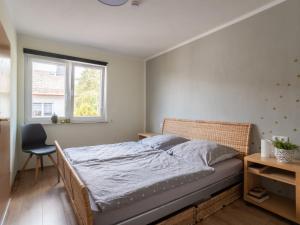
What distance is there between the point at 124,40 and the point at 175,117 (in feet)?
6.08

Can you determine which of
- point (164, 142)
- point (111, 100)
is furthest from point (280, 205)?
point (111, 100)

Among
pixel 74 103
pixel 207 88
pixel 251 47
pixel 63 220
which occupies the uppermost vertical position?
pixel 251 47

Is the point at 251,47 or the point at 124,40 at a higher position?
the point at 124,40

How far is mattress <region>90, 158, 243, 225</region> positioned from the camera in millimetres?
1312

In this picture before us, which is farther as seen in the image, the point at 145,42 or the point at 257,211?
the point at 145,42

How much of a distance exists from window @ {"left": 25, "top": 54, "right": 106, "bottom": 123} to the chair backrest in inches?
10.1

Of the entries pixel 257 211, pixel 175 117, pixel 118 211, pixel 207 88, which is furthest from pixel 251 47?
pixel 118 211

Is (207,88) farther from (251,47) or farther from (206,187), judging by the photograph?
(206,187)

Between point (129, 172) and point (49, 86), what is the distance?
106 inches

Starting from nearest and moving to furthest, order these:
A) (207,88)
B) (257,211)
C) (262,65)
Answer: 1. (257,211)
2. (262,65)
3. (207,88)

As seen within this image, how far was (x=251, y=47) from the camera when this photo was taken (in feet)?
8.11

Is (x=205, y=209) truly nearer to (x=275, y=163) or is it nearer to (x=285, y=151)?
(x=275, y=163)

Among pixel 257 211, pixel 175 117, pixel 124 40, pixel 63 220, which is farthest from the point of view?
pixel 175 117

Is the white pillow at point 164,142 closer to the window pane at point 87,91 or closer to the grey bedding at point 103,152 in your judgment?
the grey bedding at point 103,152
